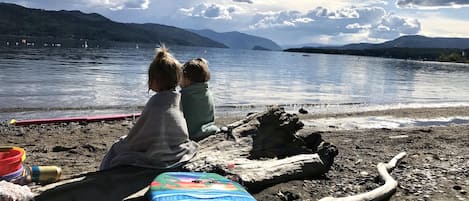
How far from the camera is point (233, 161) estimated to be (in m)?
7.68

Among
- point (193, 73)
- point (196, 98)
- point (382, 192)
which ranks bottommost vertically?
point (382, 192)

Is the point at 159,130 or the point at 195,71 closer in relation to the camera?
the point at 159,130

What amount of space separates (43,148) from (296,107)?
16708 mm

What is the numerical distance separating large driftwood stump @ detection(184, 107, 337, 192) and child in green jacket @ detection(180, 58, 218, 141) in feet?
0.95

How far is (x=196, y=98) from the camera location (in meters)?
8.03

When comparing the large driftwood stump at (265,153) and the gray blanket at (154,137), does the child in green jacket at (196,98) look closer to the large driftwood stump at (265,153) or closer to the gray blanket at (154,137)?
the large driftwood stump at (265,153)

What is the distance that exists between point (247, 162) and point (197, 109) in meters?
1.27

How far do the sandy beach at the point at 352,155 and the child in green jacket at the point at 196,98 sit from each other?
1.66 metres

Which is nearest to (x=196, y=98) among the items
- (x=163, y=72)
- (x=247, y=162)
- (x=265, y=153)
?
(x=247, y=162)

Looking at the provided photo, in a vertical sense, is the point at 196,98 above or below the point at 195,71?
below

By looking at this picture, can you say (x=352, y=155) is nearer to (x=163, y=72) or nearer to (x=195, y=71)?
(x=195, y=71)

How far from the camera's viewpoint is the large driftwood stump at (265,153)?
7.43m

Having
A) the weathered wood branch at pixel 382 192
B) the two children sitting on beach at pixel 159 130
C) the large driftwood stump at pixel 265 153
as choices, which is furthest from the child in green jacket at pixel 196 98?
the weathered wood branch at pixel 382 192

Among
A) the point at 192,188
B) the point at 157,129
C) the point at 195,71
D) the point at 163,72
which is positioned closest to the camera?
the point at 192,188
